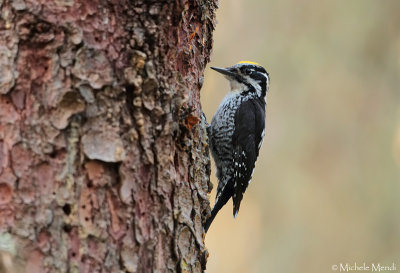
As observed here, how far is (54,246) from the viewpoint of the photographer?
195 centimetres

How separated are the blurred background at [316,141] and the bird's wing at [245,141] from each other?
1.01 meters

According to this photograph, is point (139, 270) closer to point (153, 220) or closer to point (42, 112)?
point (153, 220)

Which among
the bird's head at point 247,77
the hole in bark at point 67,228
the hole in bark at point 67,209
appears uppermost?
the bird's head at point 247,77

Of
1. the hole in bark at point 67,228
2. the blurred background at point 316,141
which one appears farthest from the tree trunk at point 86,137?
the blurred background at point 316,141

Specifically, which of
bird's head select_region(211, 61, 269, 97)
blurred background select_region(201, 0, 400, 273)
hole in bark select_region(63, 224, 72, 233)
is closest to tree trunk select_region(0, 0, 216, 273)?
hole in bark select_region(63, 224, 72, 233)

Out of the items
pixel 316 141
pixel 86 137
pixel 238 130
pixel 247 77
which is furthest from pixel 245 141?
pixel 86 137

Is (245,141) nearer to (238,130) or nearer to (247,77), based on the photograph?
(238,130)

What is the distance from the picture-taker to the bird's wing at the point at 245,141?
14.2 feet

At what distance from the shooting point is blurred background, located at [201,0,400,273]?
5.54m

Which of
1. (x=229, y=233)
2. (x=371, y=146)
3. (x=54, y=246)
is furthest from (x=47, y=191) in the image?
(x=371, y=146)

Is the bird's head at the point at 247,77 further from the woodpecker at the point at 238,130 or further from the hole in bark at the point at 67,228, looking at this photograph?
the hole in bark at the point at 67,228

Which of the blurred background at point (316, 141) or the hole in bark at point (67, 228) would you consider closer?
the hole in bark at point (67, 228)

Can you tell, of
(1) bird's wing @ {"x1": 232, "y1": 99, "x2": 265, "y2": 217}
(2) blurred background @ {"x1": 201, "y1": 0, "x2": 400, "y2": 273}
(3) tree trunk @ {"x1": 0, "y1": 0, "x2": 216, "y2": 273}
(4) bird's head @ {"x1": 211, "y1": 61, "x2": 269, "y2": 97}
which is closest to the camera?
(3) tree trunk @ {"x1": 0, "y1": 0, "x2": 216, "y2": 273}

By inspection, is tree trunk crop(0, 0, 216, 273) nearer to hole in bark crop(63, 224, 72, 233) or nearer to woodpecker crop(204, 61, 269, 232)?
hole in bark crop(63, 224, 72, 233)
